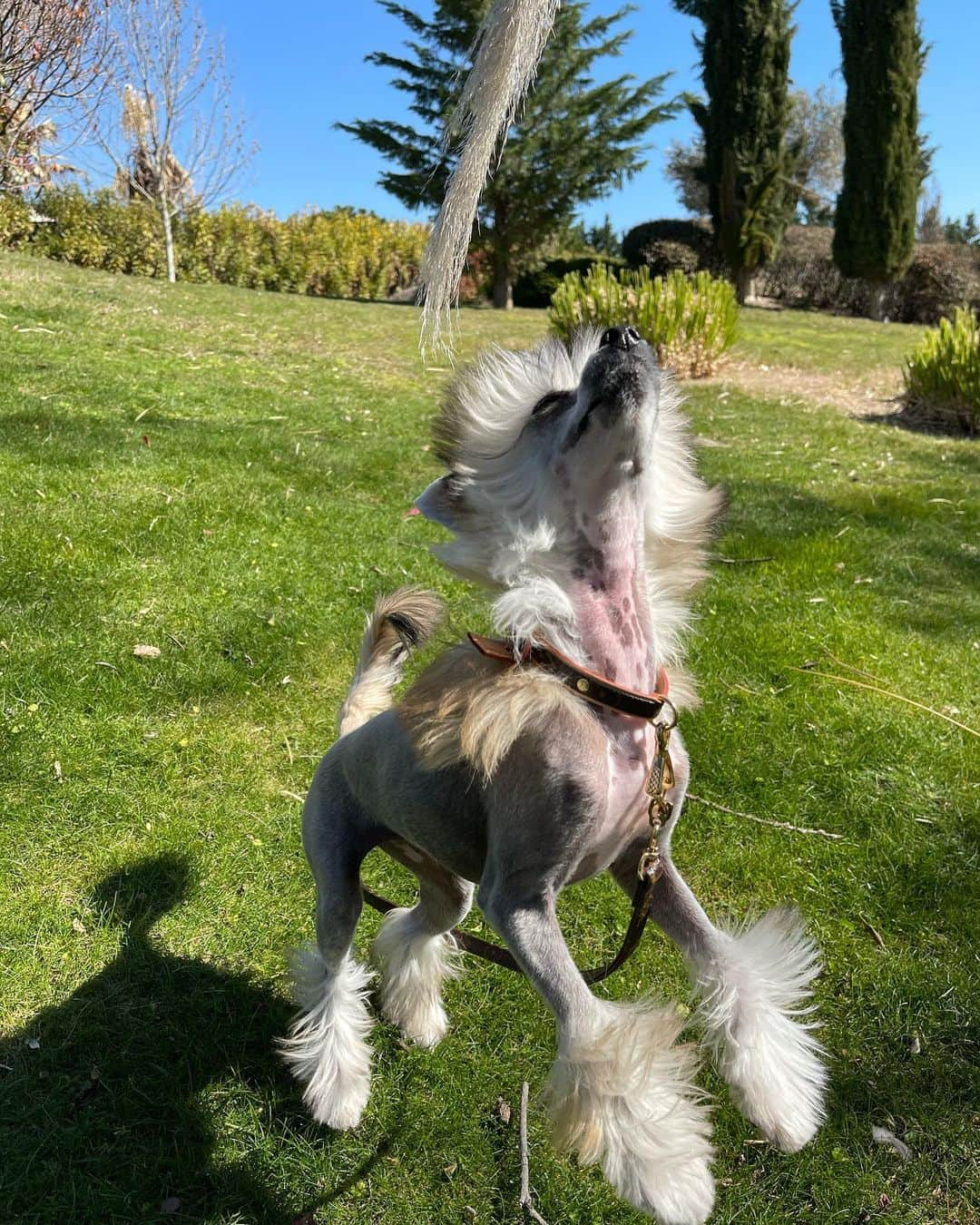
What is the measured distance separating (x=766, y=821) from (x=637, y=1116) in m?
2.19

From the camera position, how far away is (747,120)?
22422 millimetres

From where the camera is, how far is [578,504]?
70.4 inches

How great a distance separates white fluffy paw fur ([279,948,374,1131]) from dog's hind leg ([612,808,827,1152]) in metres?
1.04

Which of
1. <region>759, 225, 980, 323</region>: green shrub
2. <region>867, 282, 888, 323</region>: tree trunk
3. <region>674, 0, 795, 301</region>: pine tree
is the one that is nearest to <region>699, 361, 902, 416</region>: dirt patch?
<region>674, 0, 795, 301</region>: pine tree

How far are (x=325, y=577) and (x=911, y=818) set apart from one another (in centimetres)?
343

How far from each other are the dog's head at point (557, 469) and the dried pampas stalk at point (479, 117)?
0.98ft

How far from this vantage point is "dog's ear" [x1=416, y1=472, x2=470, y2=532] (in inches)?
76.0

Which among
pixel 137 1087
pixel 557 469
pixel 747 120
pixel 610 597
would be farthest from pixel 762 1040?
pixel 747 120

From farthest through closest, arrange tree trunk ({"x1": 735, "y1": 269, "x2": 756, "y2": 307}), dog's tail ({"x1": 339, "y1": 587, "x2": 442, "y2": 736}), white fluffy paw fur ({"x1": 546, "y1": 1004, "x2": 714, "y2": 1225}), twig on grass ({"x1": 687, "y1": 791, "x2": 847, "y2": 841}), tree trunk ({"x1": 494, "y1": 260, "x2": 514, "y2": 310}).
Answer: tree trunk ({"x1": 735, "y1": 269, "x2": 756, "y2": 307}) < tree trunk ({"x1": 494, "y1": 260, "x2": 514, "y2": 310}) < twig on grass ({"x1": 687, "y1": 791, "x2": 847, "y2": 841}) < dog's tail ({"x1": 339, "y1": 587, "x2": 442, "y2": 736}) < white fluffy paw fur ({"x1": 546, "y1": 1004, "x2": 714, "y2": 1225})

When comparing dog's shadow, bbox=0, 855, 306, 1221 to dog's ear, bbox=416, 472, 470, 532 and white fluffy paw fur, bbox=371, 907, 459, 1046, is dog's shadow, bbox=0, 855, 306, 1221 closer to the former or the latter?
white fluffy paw fur, bbox=371, 907, 459, 1046

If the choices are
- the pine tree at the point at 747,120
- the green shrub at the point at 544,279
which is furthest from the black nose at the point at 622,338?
the pine tree at the point at 747,120

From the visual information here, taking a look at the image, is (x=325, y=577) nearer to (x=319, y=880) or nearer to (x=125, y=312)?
(x=319, y=880)

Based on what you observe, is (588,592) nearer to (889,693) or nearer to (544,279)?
(889,693)

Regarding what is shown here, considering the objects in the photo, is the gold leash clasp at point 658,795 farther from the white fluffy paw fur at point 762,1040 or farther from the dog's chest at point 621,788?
the white fluffy paw fur at point 762,1040
